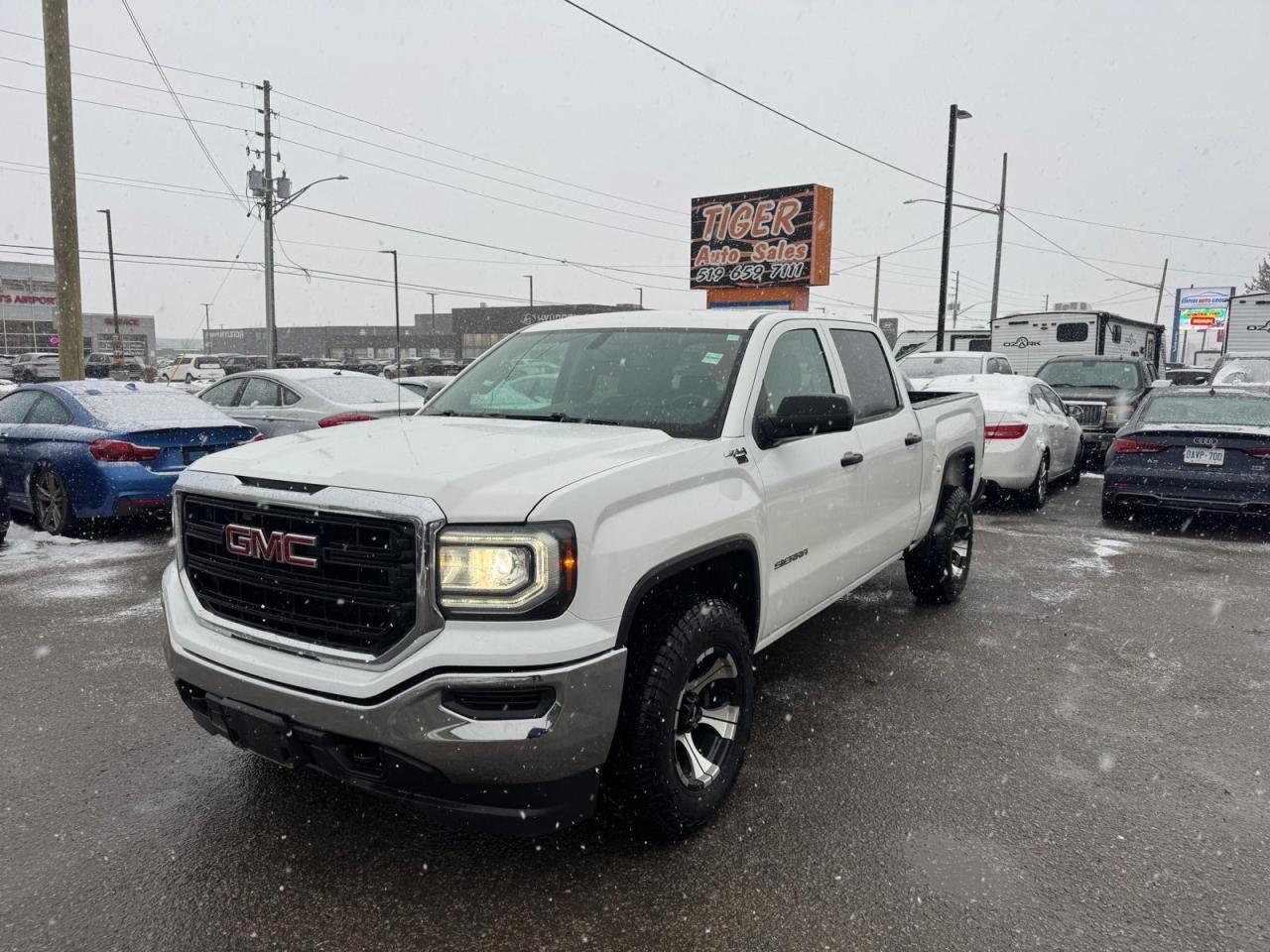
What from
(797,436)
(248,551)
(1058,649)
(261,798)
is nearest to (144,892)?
(261,798)

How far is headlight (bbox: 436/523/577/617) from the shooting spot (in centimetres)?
254

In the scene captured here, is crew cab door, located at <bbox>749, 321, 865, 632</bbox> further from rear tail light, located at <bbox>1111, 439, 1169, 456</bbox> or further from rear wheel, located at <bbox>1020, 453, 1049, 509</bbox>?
rear wheel, located at <bbox>1020, 453, 1049, 509</bbox>

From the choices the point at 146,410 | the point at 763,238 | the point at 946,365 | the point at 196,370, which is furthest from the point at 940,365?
the point at 196,370

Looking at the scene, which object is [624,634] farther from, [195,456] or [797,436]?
[195,456]

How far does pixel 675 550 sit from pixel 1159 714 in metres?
2.94

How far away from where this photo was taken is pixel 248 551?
289cm

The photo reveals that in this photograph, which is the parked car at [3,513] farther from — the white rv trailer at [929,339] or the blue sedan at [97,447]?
the white rv trailer at [929,339]

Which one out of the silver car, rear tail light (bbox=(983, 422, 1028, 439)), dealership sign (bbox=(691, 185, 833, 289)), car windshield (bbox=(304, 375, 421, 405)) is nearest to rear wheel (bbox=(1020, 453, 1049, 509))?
rear tail light (bbox=(983, 422, 1028, 439))

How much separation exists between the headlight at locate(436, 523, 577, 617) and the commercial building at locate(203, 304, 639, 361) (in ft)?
→ 218

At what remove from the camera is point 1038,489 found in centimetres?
1022

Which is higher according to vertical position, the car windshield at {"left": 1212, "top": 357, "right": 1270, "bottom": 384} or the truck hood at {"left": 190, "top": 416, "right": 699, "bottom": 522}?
the car windshield at {"left": 1212, "top": 357, "right": 1270, "bottom": 384}

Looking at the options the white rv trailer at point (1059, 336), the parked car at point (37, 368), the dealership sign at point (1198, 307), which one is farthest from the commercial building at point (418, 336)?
the white rv trailer at point (1059, 336)

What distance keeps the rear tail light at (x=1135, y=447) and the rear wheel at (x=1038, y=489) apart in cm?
103

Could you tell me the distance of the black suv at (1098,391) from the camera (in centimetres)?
1377
